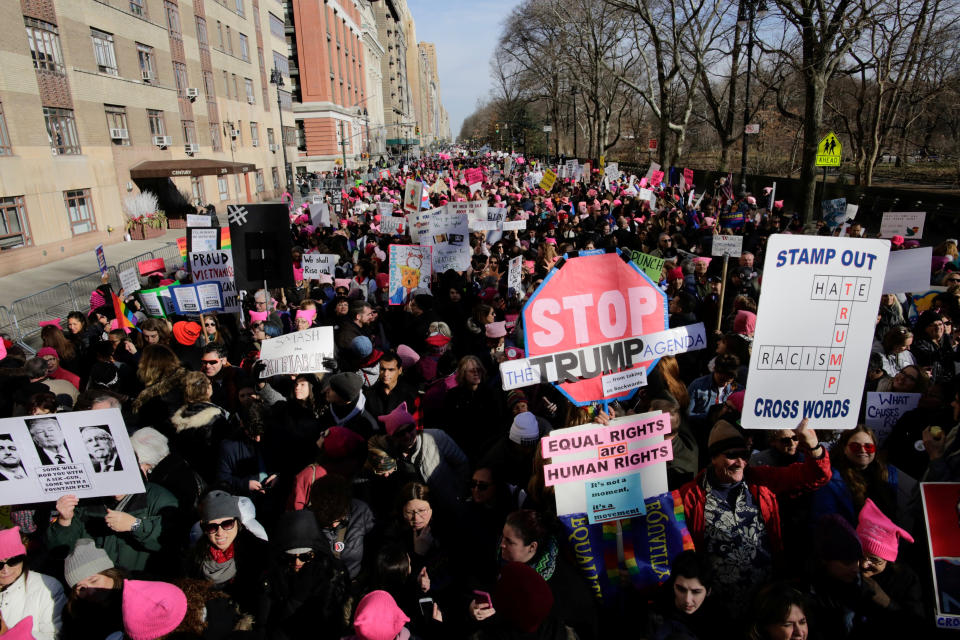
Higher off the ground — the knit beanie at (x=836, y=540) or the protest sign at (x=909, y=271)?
the protest sign at (x=909, y=271)

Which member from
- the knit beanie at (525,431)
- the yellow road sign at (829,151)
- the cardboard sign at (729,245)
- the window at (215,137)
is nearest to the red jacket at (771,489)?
the knit beanie at (525,431)

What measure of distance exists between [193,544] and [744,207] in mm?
15460

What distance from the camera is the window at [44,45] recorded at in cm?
2147

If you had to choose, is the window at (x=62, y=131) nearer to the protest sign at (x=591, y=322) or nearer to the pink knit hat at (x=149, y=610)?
the pink knit hat at (x=149, y=610)

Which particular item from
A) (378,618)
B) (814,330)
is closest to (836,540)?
(814,330)

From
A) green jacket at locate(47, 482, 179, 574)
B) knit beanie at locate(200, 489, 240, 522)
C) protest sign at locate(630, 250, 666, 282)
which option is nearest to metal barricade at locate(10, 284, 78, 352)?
green jacket at locate(47, 482, 179, 574)

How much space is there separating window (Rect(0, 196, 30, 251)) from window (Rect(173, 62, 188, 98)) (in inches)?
589

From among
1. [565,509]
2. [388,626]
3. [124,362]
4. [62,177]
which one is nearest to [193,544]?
[388,626]

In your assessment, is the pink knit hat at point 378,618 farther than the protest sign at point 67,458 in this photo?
No

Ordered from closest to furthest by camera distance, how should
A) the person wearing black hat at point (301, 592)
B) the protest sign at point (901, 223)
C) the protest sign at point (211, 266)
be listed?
the person wearing black hat at point (301, 592), the protest sign at point (211, 266), the protest sign at point (901, 223)

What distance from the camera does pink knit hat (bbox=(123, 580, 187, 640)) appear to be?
2.65m

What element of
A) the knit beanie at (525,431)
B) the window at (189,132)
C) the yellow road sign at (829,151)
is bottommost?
the knit beanie at (525,431)

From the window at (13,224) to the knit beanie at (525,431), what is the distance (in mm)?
23224

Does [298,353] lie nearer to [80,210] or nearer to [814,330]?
[814,330]
